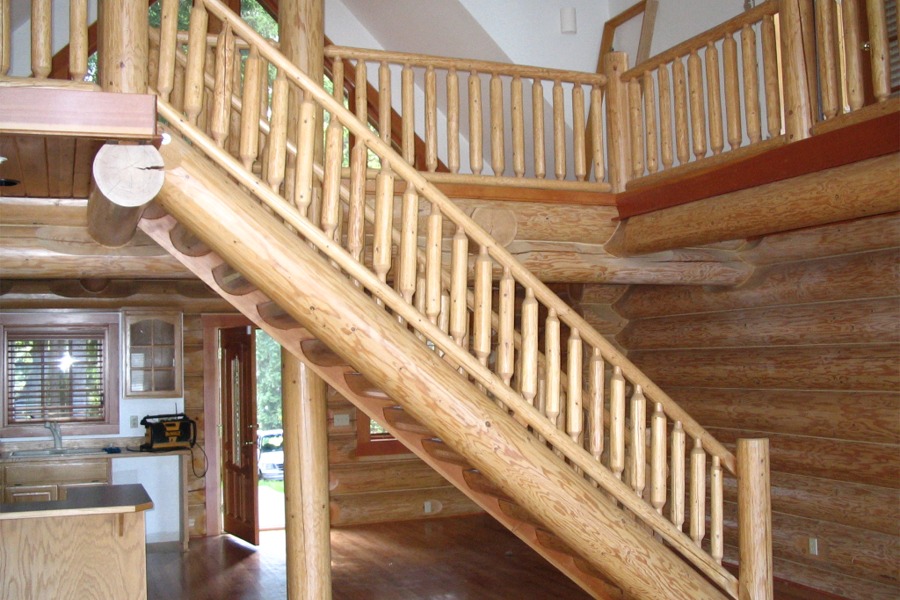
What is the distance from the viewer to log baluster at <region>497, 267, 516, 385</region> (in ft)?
14.0

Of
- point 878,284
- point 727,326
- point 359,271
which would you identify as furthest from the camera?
point 727,326

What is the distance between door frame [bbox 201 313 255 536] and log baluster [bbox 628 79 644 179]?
4.82 meters

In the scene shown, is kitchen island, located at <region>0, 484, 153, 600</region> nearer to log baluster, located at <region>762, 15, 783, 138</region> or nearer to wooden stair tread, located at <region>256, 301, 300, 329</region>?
wooden stair tread, located at <region>256, 301, 300, 329</region>

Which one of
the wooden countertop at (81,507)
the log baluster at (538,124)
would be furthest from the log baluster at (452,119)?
the wooden countertop at (81,507)

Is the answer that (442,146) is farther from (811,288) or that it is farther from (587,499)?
(587,499)

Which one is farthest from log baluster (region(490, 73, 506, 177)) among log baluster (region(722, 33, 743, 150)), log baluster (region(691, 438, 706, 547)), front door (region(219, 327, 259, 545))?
front door (region(219, 327, 259, 545))

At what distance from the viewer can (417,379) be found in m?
4.16

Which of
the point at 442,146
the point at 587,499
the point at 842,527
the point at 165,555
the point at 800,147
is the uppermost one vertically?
the point at 442,146

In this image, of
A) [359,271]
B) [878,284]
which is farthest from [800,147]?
[359,271]

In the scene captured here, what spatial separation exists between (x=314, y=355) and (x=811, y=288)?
352 centimetres

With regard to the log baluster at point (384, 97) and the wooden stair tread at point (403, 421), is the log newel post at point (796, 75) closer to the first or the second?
the log baluster at point (384, 97)

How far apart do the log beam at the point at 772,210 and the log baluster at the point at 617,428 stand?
4.49 ft

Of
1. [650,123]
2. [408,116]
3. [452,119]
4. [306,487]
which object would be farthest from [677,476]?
[408,116]

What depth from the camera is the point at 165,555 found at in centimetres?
869
